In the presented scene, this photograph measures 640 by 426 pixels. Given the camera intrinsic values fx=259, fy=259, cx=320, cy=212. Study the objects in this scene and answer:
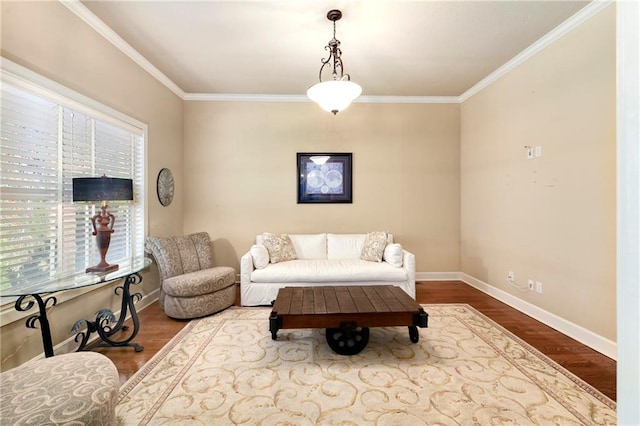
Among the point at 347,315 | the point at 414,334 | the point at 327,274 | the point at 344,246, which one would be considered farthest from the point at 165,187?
the point at 414,334

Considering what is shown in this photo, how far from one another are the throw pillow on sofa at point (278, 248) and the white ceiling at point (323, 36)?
2.21m

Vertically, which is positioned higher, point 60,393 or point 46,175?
point 46,175

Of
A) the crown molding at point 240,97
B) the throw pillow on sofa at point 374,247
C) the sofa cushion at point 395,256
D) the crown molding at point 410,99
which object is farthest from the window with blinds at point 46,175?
the crown molding at point 410,99

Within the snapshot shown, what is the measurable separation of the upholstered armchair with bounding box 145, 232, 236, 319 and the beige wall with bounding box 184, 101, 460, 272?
2.92 ft

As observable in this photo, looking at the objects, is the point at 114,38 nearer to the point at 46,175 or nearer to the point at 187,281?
the point at 46,175

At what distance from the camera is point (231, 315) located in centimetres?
297

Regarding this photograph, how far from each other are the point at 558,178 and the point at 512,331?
1.59 metres

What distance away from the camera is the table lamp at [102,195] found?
2.06 m

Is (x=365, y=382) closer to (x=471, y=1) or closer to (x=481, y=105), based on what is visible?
(x=471, y=1)

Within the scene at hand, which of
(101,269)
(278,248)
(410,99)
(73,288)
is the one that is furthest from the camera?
(410,99)

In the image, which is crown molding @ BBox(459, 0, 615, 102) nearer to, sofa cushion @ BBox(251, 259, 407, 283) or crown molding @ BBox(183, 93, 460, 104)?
crown molding @ BBox(183, 93, 460, 104)

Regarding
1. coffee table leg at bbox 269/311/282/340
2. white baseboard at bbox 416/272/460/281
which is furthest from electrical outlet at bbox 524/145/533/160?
coffee table leg at bbox 269/311/282/340

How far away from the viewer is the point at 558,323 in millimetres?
2572

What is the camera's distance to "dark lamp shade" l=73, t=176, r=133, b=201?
206 cm
